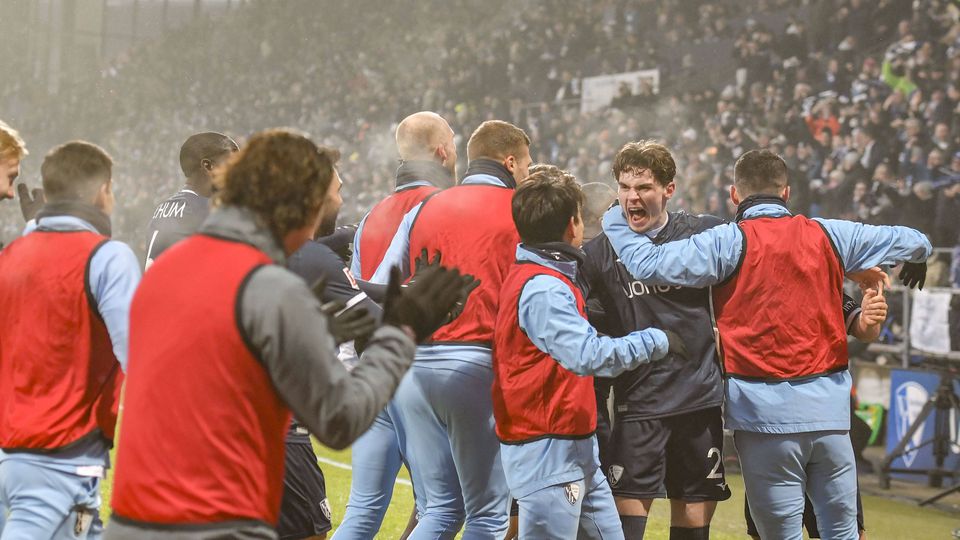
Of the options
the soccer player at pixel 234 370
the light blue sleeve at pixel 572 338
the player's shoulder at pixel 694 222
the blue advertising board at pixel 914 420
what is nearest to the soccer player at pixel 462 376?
the light blue sleeve at pixel 572 338

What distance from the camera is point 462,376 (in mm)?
3695

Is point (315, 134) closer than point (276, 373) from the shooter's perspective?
No

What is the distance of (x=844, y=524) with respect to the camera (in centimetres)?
366

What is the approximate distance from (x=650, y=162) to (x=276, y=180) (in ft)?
7.21

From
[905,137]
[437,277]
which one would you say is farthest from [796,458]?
[905,137]

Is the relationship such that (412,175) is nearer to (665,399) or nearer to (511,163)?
(511,163)

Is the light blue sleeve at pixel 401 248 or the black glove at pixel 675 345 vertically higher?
the light blue sleeve at pixel 401 248

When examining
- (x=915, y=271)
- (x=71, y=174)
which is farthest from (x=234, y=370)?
(x=915, y=271)

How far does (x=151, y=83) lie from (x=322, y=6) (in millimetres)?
5574

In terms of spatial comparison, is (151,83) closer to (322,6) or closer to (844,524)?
(322,6)

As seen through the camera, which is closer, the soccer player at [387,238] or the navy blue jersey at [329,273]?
the navy blue jersey at [329,273]

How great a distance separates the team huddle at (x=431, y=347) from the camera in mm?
1835

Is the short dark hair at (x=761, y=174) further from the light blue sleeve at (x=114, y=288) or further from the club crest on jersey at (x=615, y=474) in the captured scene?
the light blue sleeve at (x=114, y=288)

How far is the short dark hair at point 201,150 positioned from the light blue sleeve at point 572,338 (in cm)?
158
